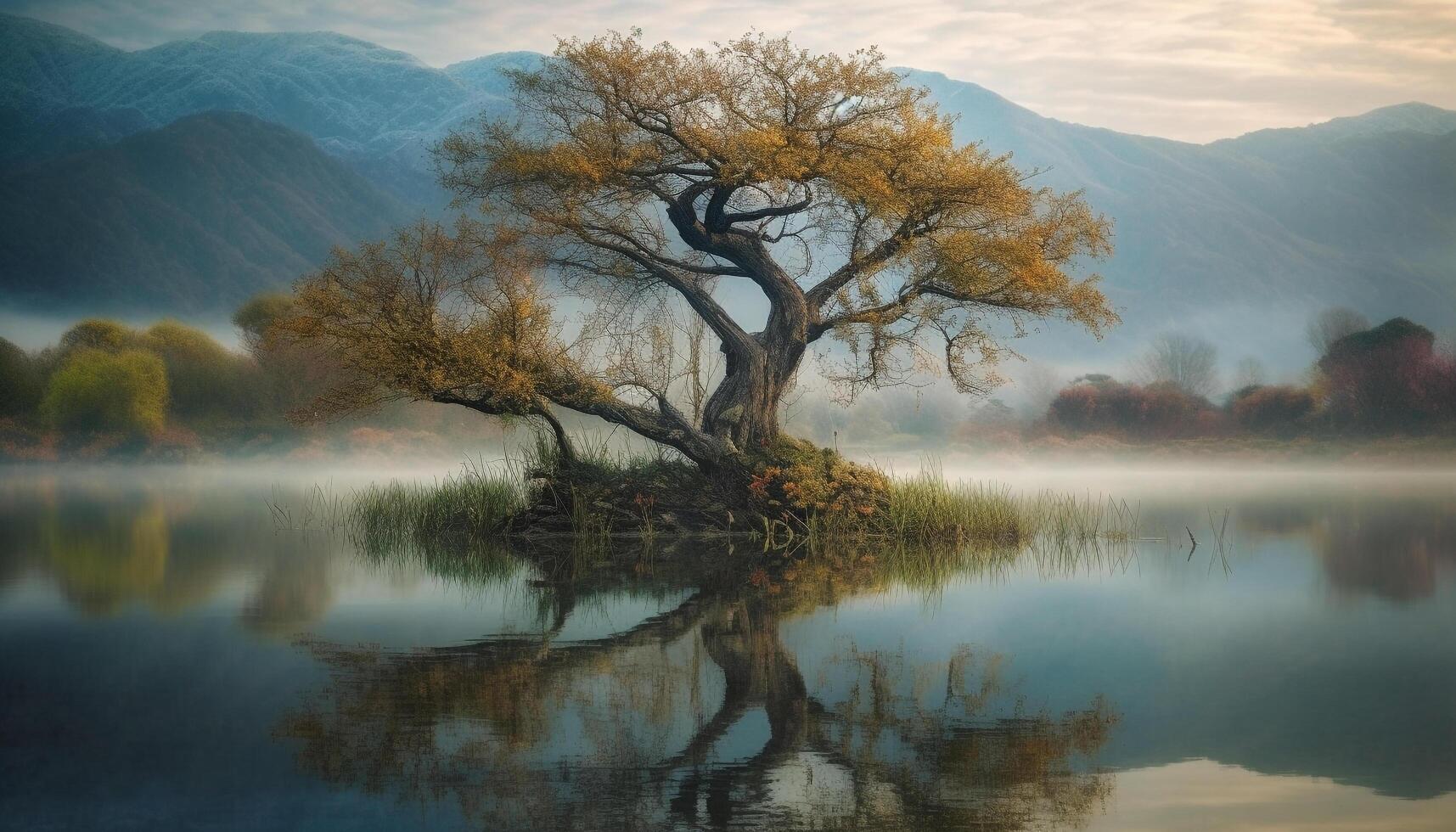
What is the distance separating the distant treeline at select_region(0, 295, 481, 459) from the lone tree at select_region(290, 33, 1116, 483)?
31.3m

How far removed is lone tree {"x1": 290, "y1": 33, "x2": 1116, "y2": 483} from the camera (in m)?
17.0

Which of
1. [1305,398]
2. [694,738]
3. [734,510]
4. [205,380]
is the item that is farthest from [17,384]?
[694,738]

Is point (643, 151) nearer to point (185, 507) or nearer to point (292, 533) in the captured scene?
point (292, 533)

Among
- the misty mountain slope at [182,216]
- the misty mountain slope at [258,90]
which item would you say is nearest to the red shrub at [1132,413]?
the misty mountain slope at [182,216]

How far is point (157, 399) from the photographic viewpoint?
163ft

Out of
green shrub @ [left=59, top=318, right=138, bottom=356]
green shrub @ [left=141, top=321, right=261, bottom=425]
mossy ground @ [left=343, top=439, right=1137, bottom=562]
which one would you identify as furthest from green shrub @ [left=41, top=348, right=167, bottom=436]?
mossy ground @ [left=343, top=439, right=1137, bottom=562]

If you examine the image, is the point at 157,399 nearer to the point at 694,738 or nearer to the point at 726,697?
the point at 726,697

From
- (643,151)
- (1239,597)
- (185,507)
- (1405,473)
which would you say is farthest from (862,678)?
(1405,473)

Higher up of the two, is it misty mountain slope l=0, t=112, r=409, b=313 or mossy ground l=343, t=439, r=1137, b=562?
misty mountain slope l=0, t=112, r=409, b=313

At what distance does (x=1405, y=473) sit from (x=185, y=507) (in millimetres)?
41698

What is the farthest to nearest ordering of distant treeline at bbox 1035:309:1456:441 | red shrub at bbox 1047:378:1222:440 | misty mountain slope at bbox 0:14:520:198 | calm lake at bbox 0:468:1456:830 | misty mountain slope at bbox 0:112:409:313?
misty mountain slope at bbox 0:14:520:198, misty mountain slope at bbox 0:112:409:313, red shrub at bbox 1047:378:1222:440, distant treeline at bbox 1035:309:1456:441, calm lake at bbox 0:468:1456:830

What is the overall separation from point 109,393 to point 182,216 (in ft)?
160

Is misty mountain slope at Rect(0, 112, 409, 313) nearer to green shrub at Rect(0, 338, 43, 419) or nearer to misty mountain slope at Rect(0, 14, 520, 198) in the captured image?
misty mountain slope at Rect(0, 14, 520, 198)

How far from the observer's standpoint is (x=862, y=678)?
7.50 meters
